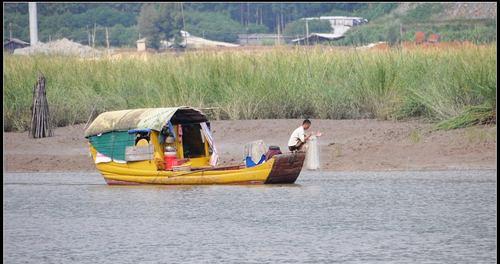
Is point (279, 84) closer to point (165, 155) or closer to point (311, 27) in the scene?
point (165, 155)

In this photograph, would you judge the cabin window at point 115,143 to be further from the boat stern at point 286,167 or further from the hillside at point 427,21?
the hillside at point 427,21

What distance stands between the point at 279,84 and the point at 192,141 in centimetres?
493

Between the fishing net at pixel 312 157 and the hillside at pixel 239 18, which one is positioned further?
the hillside at pixel 239 18

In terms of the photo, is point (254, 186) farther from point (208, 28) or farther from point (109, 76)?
point (208, 28)

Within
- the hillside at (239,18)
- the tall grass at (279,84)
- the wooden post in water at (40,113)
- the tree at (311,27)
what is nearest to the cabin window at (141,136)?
the wooden post in water at (40,113)

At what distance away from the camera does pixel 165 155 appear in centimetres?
2009

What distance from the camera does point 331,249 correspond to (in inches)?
571

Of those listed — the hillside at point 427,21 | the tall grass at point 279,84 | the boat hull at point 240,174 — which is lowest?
the boat hull at point 240,174

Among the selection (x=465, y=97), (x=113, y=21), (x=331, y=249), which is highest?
(x=113, y=21)

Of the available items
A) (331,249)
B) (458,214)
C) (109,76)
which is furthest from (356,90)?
(331,249)

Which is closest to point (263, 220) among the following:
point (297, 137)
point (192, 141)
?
point (297, 137)

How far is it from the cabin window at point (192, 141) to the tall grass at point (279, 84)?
15.3 ft

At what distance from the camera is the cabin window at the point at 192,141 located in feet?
69.1

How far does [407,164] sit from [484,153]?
1346mm
